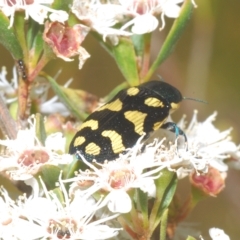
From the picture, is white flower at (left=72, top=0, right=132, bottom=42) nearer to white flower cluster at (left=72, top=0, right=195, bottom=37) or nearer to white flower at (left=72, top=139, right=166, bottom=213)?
white flower cluster at (left=72, top=0, right=195, bottom=37)

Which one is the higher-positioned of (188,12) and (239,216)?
(188,12)

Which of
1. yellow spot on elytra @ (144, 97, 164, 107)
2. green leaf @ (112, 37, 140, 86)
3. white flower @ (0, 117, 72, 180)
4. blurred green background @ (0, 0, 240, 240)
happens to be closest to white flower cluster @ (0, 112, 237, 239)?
white flower @ (0, 117, 72, 180)

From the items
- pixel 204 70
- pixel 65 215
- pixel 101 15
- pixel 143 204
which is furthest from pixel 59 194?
pixel 204 70

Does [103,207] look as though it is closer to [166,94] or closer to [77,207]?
[77,207]

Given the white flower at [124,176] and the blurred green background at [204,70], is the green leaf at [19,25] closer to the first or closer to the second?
the white flower at [124,176]

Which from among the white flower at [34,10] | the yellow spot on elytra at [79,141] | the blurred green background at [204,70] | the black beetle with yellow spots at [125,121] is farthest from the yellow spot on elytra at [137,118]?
the blurred green background at [204,70]

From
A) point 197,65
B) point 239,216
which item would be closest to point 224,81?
point 197,65
